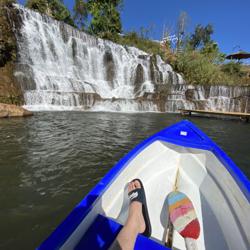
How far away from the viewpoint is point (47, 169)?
13.4 feet

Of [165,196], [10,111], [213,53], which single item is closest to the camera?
[165,196]

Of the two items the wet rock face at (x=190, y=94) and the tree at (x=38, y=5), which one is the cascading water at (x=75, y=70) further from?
the tree at (x=38, y=5)

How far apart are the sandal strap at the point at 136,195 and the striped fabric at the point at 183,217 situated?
1.15 feet

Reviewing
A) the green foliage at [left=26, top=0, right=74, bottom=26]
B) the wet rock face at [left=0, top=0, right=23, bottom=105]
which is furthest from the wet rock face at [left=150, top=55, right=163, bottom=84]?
the green foliage at [left=26, top=0, right=74, bottom=26]

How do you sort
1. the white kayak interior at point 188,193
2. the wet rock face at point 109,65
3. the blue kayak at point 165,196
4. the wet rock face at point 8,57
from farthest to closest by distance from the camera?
the wet rock face at point 109,65 < the wet rock face at point 8,57 < the white kayak interior at point 188,193 < the blue kayak at point 165,196

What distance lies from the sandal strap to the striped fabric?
351 millimetres

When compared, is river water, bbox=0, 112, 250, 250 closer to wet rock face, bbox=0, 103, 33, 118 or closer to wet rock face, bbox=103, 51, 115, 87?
wet rock face, bbox=0, 103, 33, 118

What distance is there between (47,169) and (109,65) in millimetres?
18617

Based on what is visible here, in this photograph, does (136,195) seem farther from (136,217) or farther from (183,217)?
(183,217)

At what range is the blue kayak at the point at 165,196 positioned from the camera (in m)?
1.80

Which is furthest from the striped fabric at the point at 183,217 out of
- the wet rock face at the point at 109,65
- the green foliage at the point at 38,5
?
the green foliage at the point at 38,5

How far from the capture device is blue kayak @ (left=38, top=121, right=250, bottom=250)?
180 centimetres

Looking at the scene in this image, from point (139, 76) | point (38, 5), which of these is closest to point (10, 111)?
point (139, 76)

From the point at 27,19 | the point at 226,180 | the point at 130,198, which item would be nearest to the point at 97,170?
the point at 130,198
